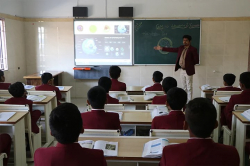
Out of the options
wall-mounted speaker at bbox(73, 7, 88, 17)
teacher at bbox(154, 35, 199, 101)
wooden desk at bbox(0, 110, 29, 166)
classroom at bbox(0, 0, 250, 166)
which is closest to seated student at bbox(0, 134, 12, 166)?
wooden desk at bbox(0, 110, 29, 166)

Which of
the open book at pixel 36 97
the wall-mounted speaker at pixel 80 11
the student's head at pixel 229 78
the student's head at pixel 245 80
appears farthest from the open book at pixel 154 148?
the wall-mounted speaker at pixel 80 11

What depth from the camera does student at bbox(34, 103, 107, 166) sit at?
1468mm

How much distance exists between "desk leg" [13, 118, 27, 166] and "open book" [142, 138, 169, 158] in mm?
1575

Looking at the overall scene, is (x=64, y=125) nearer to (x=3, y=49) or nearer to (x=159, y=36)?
(x=3, y=49)

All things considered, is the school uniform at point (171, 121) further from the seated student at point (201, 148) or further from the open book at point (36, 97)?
the open book at point (36, 97)

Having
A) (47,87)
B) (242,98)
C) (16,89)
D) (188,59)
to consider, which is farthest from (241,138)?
(188,59)

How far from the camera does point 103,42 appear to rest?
23.2ft

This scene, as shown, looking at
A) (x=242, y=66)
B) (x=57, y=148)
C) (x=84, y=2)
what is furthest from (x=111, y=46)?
(x=57, y=148)

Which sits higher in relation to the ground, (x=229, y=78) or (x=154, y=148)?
(x=229, y=78)

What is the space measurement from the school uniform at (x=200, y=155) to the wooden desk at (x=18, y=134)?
6.03 feet

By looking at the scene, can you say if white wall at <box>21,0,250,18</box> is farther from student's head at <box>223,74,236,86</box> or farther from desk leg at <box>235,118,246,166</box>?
desk leg at <box>235,118,246,166</box>

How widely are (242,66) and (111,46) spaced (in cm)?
352

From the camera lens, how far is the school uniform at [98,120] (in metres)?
2.52

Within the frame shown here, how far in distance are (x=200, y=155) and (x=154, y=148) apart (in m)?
0.50
